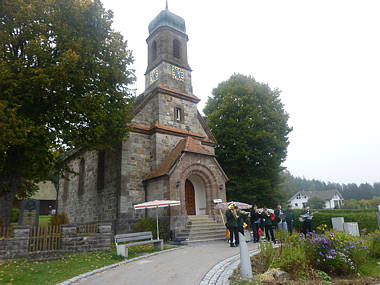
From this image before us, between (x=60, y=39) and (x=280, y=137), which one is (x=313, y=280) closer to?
(x=60, y=39)

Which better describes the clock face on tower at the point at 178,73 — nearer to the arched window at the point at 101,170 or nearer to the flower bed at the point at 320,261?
the arched window at the point at 101,170

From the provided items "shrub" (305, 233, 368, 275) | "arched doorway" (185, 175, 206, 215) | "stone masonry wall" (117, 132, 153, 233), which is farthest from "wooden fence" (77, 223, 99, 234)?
"shrub" (305, 233, 368, 275)

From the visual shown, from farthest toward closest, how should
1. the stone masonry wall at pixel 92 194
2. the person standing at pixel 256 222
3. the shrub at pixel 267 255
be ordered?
the stone masonry wall at pixel 92 194 < the person standing at pixel 256 222 < the shrub at pixel 267 255

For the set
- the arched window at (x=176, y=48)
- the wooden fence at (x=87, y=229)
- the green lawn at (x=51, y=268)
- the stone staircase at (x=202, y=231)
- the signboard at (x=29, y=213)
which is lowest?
the green lawn at (x=51, y=268)

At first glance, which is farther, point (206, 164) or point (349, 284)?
point (206, 164)

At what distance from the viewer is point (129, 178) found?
1692 cm

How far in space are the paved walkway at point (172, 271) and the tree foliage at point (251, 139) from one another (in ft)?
47.6

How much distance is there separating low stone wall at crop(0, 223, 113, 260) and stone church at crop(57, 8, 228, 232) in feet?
12.9

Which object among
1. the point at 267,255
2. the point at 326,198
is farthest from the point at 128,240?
the point at 326,198

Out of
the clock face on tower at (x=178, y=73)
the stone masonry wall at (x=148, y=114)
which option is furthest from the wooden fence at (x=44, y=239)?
the clock face on tower at (x=178, y=73)

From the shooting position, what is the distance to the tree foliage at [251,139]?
23114mm

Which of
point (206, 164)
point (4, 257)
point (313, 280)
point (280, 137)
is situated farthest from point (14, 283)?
point (280, 137)

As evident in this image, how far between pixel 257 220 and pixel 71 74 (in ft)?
36.1

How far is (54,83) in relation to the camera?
1116cm
